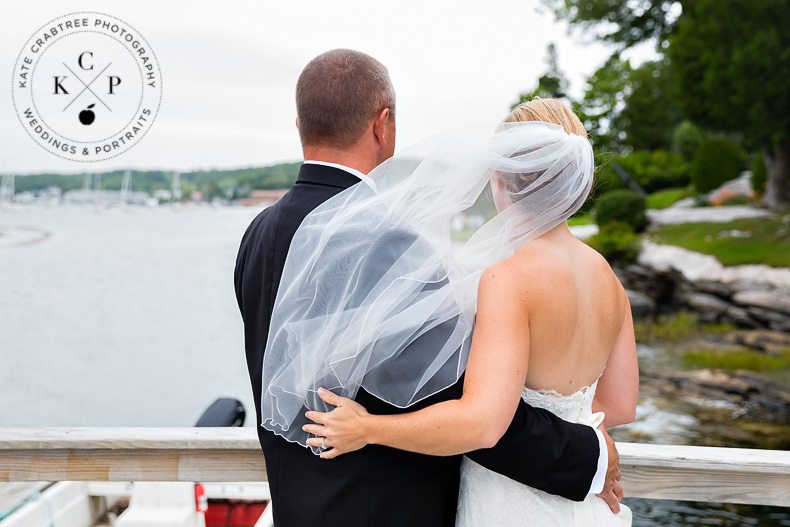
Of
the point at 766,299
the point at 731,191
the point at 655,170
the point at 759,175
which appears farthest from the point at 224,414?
the point at 655,170

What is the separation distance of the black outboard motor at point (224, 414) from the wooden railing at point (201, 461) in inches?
74.0

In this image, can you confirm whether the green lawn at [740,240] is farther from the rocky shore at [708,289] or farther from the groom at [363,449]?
the groom at [363,449]

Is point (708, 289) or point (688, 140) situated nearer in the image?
point (708, 289)

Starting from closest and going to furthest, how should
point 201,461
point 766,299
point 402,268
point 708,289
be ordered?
point 402,268, point 201,461, point 766,299, point 708,289

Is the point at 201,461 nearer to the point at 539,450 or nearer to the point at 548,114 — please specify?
the point at 539,450

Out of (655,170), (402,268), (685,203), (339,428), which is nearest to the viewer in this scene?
(339,428)

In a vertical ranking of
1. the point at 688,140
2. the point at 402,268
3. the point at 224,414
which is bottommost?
the point at 224,414

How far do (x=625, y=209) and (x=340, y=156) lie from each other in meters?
18.1

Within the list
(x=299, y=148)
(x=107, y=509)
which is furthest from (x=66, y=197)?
(x=299, y=148)

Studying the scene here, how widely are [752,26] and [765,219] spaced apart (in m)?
4.28

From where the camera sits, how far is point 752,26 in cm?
1582

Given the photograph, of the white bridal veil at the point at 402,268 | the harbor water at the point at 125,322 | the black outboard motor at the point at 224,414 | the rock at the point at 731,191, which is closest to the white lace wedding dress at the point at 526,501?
the white bridal veil at the point at 402,268

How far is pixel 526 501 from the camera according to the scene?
1.75m

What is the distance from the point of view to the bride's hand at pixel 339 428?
1550mm
